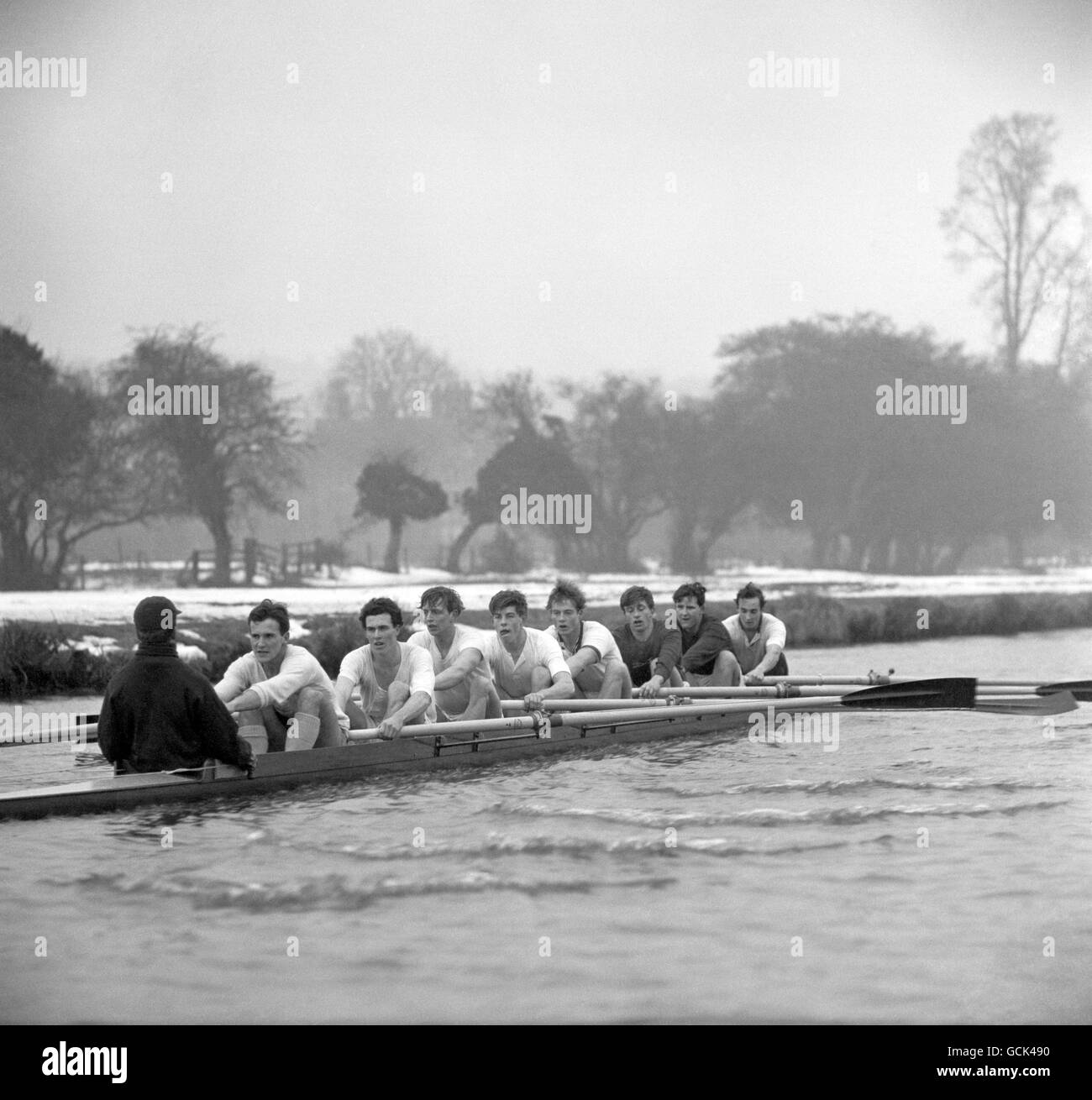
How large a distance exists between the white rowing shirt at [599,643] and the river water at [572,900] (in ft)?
2.59

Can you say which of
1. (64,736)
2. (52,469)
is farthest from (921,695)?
(52,469)

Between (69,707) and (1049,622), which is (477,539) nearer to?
(1049,622)

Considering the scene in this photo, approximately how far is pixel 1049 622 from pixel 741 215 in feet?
88.1

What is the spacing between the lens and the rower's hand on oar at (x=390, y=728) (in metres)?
8.79

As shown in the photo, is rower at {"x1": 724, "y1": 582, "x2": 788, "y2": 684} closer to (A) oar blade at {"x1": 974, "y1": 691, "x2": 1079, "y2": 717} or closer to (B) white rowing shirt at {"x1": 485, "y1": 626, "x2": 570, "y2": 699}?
(A) oar blade at {"x1": 974, "y1": 691, "x2": 1079, "y2": 717}

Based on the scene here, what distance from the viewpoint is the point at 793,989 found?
5535 mm

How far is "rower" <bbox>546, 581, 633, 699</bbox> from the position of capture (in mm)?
10797

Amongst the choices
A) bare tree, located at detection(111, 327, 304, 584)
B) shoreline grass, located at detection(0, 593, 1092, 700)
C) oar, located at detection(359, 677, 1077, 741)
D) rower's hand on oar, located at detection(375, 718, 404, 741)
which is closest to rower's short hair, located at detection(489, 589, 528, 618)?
oar, located at detection(359, 677, 1077, 741)

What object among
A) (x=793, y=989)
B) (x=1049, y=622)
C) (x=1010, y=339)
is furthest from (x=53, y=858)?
(x=1010, y=339)

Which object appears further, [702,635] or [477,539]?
[477,539]

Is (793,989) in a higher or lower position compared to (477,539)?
lower

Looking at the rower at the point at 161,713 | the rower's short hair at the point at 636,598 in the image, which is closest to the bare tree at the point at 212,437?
the rower's short hair at the point at 636,598
